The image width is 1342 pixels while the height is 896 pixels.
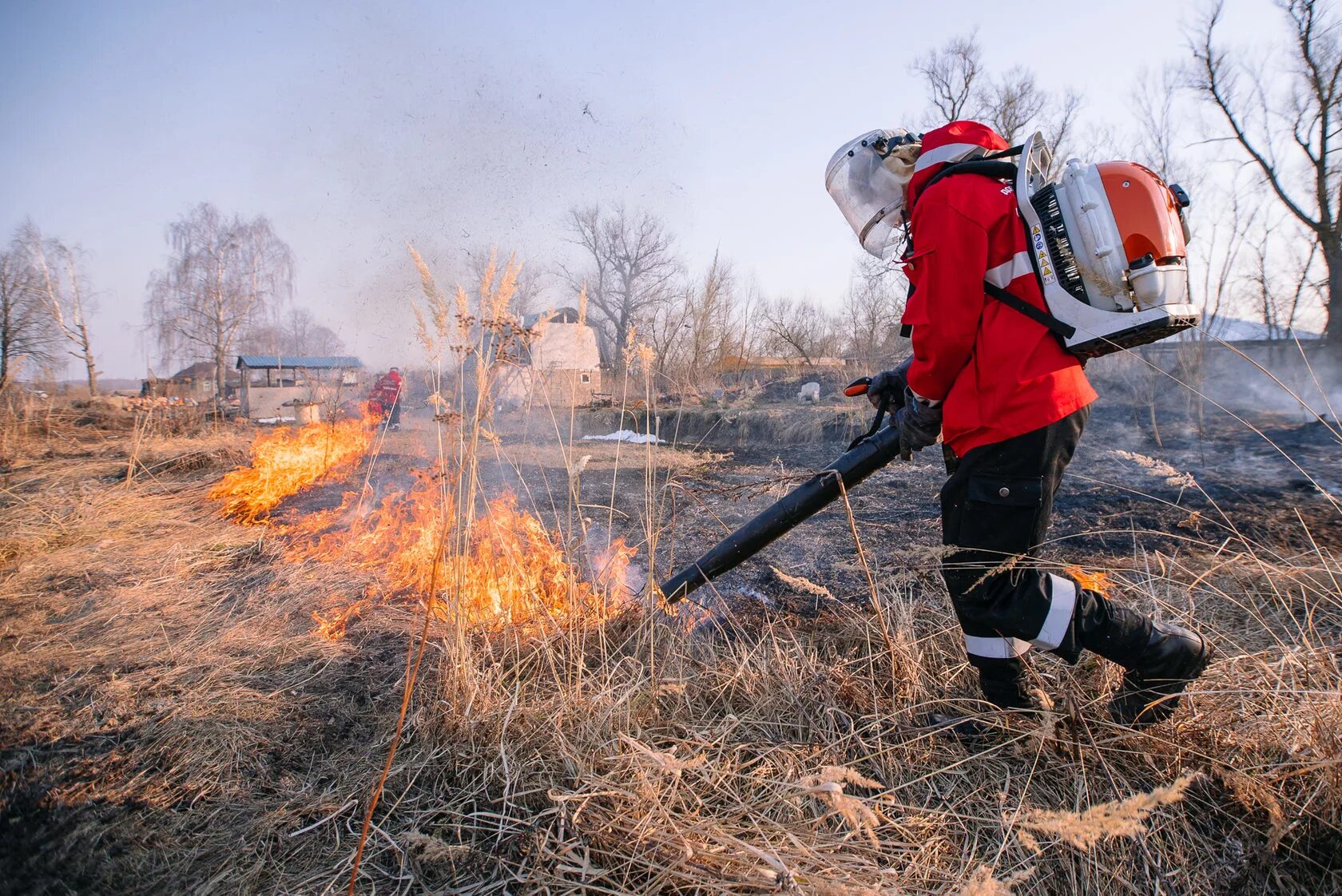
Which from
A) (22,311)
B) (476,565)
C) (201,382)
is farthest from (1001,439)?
(201,382)

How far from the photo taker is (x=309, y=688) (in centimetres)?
217

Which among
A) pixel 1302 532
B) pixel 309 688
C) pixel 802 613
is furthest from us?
pixel 1302 532

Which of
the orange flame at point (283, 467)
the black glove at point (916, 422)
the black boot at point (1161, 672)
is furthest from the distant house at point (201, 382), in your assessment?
the black boot at point (1161, 672)

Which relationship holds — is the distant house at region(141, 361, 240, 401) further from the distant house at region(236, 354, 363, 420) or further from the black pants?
the black pants

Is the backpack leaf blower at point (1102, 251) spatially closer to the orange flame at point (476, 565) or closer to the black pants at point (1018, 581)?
Answer: the black pants at point (1018, 581)

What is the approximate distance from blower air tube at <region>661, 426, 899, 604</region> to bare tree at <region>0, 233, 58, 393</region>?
23476 millimetres

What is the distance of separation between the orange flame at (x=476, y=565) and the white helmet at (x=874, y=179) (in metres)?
1.75

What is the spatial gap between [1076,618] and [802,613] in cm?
145

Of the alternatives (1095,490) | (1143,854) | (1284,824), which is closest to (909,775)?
A: (1143,854)

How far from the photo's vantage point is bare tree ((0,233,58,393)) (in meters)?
17.6

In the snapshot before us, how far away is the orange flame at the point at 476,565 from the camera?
2139 millimetres

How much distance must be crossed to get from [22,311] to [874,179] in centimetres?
2712

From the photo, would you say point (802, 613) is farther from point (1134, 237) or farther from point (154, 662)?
point (154, 662)

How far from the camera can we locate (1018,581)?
154 centimetres
